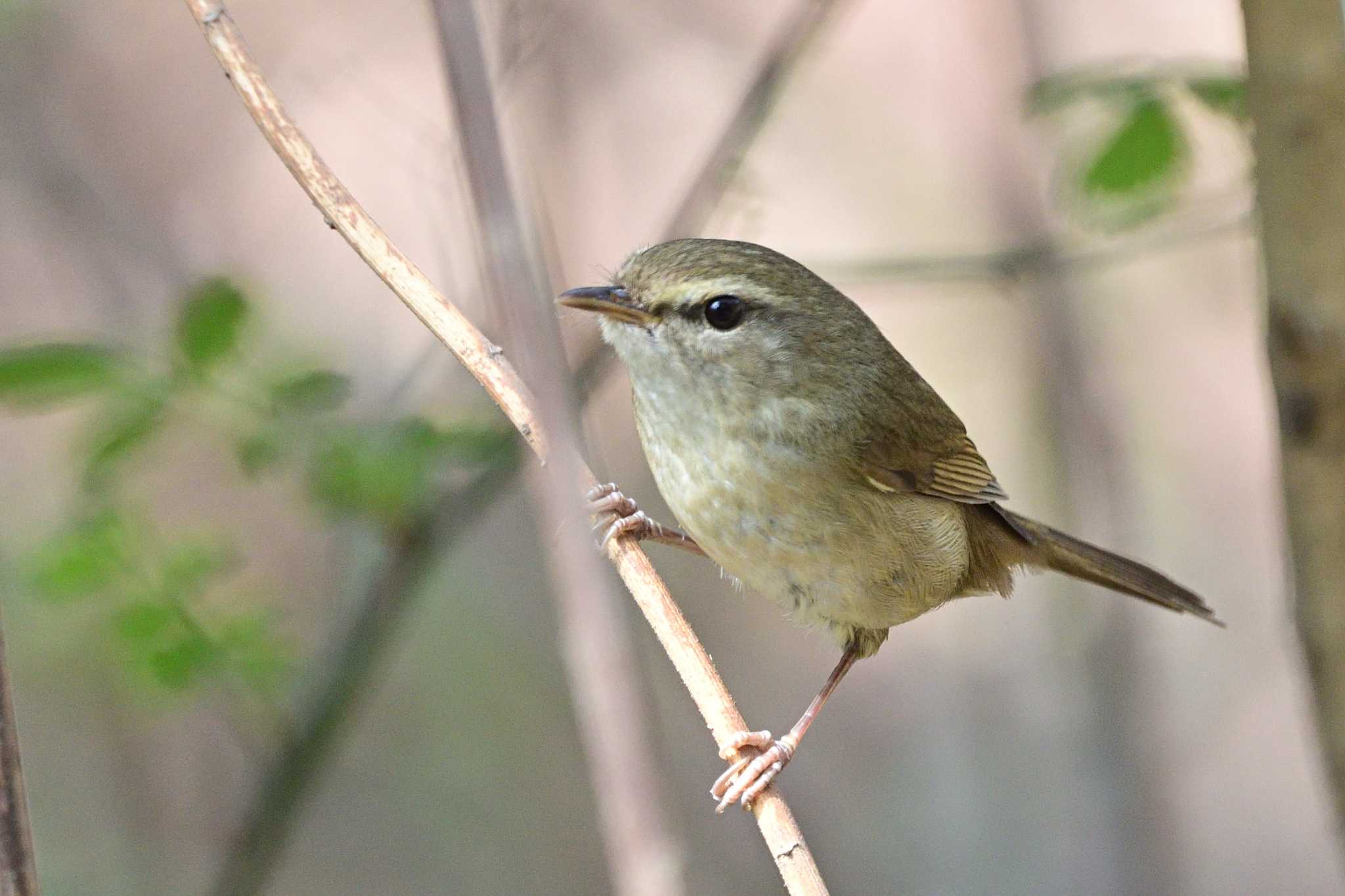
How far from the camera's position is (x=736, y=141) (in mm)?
3221

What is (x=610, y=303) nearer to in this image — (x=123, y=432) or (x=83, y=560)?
(x=123, y=432)

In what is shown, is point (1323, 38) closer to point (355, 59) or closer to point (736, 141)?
point (736, 141)

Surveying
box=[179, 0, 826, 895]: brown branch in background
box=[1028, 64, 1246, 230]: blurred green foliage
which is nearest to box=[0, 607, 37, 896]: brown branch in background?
box=[179, 0, 826, 895]: brown branch in background

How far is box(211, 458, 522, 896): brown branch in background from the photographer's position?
321 centimetres

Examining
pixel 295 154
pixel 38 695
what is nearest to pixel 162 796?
pixel 38 695

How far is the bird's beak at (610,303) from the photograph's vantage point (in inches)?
105

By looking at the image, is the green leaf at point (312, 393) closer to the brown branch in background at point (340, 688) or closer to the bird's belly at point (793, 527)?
the brown branch in background at point (340, 688)

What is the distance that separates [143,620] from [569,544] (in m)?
2.30

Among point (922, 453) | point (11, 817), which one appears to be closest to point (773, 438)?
point (922, 453)

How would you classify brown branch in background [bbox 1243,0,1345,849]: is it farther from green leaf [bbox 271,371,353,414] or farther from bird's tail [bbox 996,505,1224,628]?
green leaf [bbox 271,371,353,414]

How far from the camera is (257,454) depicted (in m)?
2.93

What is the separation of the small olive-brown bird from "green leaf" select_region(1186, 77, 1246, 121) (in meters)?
0.86

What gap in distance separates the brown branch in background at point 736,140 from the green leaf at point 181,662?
3.34 ft

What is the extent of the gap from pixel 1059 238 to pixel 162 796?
3.42 metres
